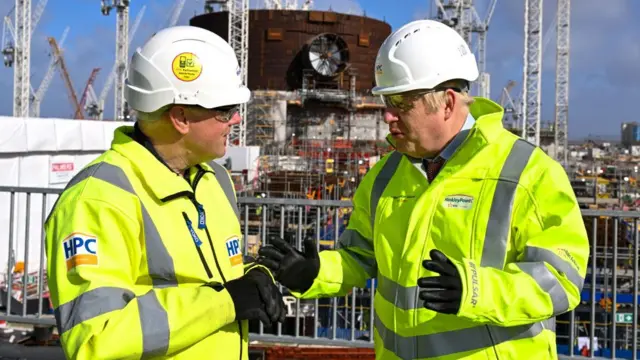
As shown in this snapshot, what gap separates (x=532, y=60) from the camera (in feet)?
167

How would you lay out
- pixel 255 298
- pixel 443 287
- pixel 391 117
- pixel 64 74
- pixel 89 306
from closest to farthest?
pixel 89 306 → pixel 443 287 → pixel 255 298 → pixel 391 117 → pixel 64 74

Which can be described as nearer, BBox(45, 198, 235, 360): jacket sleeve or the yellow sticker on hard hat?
BBox(45, 198, 235, 360): jacket sleeve

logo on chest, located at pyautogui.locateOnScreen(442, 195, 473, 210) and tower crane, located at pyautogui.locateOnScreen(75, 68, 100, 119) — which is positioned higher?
tower crane, located at pyautogui.locateOnScreen(75, 68, 100, 119)

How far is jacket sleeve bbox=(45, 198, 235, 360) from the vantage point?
6.22 ft

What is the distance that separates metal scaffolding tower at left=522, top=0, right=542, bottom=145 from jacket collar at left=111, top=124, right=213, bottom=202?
165 feet

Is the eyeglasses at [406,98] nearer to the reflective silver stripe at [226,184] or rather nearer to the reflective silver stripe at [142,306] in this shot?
the reflective silver stripe at [226,184]

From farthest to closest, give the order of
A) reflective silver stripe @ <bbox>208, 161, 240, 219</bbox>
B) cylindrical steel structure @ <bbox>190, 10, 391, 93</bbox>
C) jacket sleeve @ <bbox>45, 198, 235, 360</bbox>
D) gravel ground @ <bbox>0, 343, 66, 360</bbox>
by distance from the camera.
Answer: cylindrical steel structure @ <bbox>190, 10, 391, 93</bbox> → gravel ground @ <bbox>0, 343, 66, 360</bbox> → reflective silver stripe @ <bbox>208, 161, 240, 219</bbox> → jacket sleeve @ <bbox>45, 198, 235, 360</bbox>

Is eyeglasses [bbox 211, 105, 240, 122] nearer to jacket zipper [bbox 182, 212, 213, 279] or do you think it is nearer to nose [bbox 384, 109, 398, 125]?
jacket zipper [bbox 182, 212, 213, 279]

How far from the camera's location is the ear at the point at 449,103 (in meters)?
2.46

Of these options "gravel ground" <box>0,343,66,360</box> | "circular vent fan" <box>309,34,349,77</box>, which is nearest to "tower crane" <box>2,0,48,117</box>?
"circular vent fan" <box>309,34,349,77</box>

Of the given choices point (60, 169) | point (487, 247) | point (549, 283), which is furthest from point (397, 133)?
point (60, 169)

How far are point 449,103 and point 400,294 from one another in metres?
0.74

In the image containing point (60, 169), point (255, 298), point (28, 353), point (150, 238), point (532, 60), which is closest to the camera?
point (150, 238)

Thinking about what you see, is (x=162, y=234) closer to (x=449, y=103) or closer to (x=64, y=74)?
(x=449, y=103)
